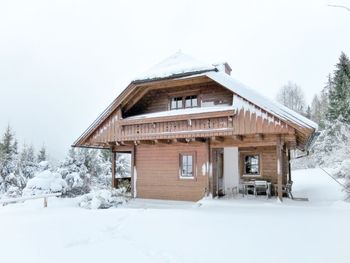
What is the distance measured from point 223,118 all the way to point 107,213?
573 centimetres

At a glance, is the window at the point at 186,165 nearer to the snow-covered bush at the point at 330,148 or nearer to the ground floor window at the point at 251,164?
the ground floor window at the point at 251,164

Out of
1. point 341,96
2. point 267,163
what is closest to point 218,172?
point 267,163

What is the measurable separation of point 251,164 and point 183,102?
14.4 feet

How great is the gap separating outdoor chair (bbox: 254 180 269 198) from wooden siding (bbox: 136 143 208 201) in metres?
2.19

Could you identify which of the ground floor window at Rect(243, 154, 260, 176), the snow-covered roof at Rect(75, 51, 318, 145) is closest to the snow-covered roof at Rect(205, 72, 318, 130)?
the snow-covered roof at Rect(75, 51, 318, 145)

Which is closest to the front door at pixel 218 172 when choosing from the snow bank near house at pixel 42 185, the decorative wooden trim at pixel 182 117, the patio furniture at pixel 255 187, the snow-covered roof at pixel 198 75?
the patio furniture at pixel 255 187

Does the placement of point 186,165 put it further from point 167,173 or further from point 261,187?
point 261,187

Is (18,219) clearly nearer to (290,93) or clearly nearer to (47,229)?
(47,229)

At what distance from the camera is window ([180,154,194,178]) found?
14.8m

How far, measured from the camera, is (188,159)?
591 inches

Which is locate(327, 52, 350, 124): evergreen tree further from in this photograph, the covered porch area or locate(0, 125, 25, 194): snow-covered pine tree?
locate(0, 125, 25, 194): snow-covered pine tree

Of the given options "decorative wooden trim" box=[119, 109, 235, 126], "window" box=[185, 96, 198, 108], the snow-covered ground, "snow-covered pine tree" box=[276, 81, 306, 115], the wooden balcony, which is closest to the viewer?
the snow-covered ground

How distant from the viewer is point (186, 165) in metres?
15.0

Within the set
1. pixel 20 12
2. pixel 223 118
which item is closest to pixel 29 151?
pixel 20 12
